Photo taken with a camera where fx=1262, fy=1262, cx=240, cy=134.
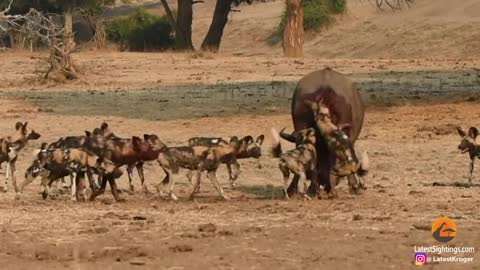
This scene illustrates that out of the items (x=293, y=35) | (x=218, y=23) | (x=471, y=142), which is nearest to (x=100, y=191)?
(x=471, y=142)

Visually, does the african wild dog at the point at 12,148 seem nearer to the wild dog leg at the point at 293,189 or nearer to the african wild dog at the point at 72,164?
the african wild dog at the point at 72,164

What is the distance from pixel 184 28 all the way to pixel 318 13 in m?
10.6

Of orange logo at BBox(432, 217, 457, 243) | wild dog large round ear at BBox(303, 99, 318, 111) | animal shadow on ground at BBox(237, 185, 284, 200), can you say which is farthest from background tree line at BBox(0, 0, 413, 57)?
orange logo at BBox(432, 217, 457, 243)

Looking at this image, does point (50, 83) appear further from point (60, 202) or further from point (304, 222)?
point (304, 222)

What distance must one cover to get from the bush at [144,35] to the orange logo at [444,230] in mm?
43393

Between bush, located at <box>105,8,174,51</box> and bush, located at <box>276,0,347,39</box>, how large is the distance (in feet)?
20.4

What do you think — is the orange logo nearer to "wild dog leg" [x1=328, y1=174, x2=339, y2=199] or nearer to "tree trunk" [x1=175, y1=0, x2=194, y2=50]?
"wild dog leg" [x1=328, y1=174, x2=339, y2=199]

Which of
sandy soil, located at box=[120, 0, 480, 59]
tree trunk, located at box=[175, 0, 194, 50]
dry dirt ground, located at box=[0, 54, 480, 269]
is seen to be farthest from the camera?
tree trunk, located at box=[175, 0, 194, 50]

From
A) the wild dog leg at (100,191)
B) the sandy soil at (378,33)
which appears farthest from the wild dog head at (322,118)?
the sandy soil at (378,33)

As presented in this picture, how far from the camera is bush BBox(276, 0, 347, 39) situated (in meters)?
62.1

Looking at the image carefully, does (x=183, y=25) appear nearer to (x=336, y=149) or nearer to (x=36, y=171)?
(x=36, y=171)

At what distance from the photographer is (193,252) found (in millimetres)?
10688

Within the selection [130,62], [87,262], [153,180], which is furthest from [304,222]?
[130,62]

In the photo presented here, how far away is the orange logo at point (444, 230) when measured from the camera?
11204 mm
